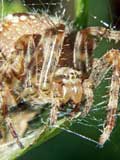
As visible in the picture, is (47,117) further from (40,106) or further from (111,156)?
(111,156)

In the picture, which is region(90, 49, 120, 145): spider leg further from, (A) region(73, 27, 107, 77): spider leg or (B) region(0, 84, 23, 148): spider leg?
(B) region(0, 84, 23, 148): spider leg

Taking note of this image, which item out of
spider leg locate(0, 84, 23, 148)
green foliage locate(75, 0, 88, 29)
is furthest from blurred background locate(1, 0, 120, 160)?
spider leg locate(0, 84, 23, 148)

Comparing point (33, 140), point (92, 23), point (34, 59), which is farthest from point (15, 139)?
point (92, 23)

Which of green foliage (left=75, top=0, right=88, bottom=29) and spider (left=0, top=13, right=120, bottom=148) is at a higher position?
green foliage (left=75, top=0, right=88, bottom=29)

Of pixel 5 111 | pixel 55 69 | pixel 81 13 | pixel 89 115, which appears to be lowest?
pixel 89 115

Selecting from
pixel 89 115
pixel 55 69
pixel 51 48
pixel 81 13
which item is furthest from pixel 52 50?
pixel 89 115

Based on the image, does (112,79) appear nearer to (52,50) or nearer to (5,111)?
(52,50)

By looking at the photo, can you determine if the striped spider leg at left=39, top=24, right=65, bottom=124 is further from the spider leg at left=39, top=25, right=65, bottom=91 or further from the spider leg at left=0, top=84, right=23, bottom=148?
the spider leg at left=0, top=84, right=23, bottom=148

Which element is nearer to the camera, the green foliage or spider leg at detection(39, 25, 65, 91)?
spider leg at detection(39, 25, 65, 91)
